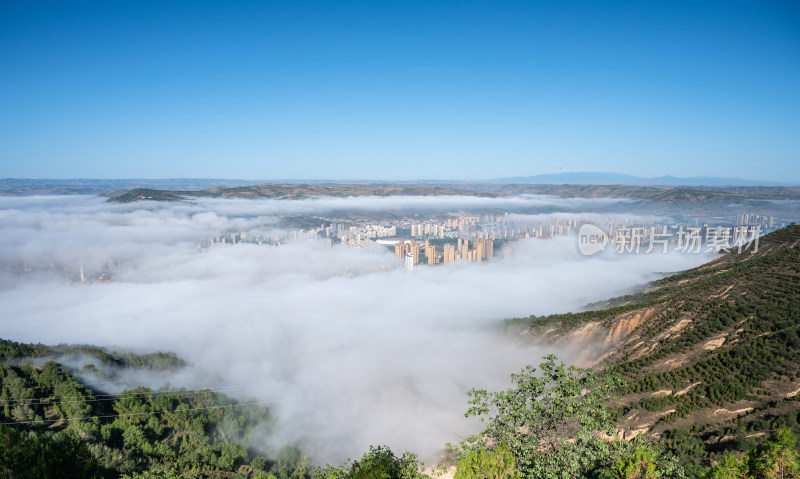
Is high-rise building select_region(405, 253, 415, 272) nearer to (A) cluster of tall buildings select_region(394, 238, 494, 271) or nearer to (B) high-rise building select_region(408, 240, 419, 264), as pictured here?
(A) cluster of tall buildings select_region(394, 238, 494, 271)

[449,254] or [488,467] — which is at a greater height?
[488,467]

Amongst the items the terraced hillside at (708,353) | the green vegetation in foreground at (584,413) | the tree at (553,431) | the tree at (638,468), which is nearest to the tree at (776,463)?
the green vegetation in foreground at (584,413)

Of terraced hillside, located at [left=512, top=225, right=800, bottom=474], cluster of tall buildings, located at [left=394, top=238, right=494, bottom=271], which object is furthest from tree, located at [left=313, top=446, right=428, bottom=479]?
cluster of tall buildings, located at [left=394, top=238, right=494, bottom=271]

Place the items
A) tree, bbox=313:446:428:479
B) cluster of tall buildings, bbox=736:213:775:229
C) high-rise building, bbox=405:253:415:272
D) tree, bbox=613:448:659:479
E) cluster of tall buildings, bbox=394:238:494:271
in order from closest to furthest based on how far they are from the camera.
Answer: tree, bbox=613:448:659:479
tree, bbox=313:446:428:479
cluster of tall buildings, bbox=736:213:775:229
high-rise building, bbox=405:253:415:272
cluster of tall buildings, bbox=394:238:494:271


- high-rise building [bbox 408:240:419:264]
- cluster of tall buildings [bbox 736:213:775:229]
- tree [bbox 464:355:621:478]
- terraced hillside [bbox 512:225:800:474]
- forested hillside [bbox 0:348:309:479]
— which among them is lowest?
forested hillside [bbox 0:348:309:479]

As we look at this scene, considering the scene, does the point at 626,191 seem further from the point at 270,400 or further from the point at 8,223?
the point at 8,223

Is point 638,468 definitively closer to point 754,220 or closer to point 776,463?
point 776,463

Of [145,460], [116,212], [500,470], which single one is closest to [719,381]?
[500,470]

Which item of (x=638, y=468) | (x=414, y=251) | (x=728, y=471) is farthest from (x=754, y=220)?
(x=638, y=468)
